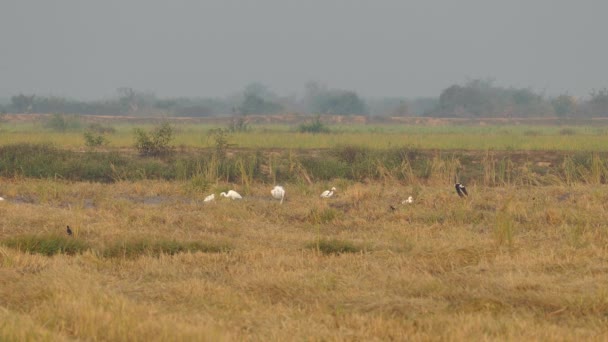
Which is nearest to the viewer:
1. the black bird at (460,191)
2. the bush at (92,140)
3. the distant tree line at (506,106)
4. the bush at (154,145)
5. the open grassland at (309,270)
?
the open grassland at (309,270)

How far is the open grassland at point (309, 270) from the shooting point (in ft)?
17.9

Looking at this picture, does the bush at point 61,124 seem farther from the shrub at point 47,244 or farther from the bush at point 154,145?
the shrub at point 47,244

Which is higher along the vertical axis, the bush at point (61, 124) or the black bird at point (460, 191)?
the black bird at point (460, 191)

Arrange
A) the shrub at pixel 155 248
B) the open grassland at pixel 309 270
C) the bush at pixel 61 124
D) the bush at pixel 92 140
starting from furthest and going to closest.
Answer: the bush at pixel 61 124 < the bush at pixel 92 140 < the shrub at pixel 155 248 < the open grassland at pixel 309 270

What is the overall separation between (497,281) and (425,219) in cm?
402

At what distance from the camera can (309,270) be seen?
7.18 metres

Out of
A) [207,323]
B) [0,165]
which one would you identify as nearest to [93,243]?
[207,323]

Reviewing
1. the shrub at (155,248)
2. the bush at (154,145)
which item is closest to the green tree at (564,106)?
the bush at (154,145)

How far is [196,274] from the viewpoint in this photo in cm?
717

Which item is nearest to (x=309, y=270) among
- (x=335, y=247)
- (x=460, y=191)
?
(x=335, y=247)

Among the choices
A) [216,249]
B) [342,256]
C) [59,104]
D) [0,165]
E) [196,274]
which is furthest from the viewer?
[59,104]

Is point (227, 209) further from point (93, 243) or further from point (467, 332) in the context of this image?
point (467, 332)

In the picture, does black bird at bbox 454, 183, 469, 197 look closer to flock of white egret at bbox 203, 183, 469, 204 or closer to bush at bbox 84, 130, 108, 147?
flock of white egret at bbox 203, 183, 469, 204

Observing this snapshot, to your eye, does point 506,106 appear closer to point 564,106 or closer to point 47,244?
point 564,106
